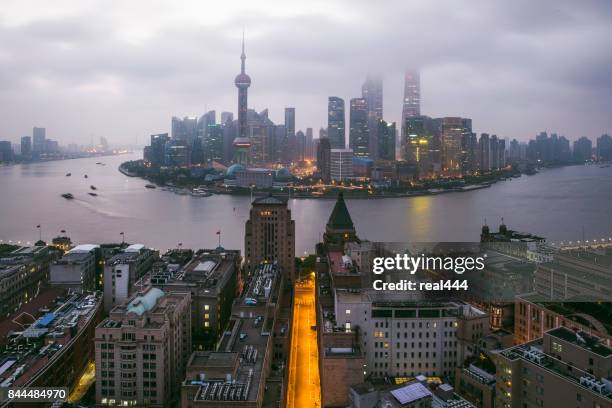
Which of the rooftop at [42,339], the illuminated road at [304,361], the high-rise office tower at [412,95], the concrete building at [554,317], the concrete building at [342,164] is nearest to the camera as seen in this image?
the rooftop at [42,339]

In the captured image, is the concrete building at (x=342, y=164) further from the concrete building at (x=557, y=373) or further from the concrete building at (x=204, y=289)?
the concrete building at (x=557, y=373)

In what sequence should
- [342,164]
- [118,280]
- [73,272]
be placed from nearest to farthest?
[118,280], [73,272], [342,164]

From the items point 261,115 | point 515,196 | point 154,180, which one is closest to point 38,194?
point 154,180

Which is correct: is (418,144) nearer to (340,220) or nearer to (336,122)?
(336,122)

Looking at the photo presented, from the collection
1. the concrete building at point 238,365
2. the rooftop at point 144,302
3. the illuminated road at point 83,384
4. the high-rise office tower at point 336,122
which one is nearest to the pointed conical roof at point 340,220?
the concrete building at point 238,365

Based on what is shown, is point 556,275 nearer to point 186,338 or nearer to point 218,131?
point 186,338

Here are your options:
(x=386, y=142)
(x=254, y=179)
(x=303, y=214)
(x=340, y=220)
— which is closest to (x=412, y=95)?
(x=386, y=142)
